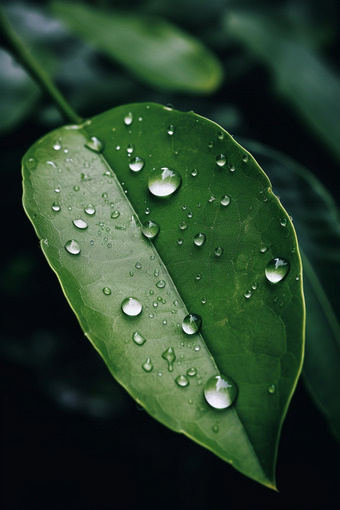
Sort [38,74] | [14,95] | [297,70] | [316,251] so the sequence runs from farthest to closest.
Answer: [297,70] → [14,95] → [316,251] → [38,74]

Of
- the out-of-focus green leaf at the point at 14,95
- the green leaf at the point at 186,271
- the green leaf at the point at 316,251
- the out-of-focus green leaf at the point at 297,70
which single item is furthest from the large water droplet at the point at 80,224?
the out-of-focus green leaf at the point at 297,70

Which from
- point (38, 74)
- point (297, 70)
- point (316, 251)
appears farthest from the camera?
point (297, 70)

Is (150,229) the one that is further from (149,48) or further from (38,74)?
(149,48)

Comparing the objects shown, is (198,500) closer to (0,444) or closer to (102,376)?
(102,376)

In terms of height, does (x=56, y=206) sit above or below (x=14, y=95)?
above

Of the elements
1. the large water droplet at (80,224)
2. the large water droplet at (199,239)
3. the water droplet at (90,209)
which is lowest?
the large water droplet at (80,224)

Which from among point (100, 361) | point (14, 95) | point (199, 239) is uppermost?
point (199, 239)

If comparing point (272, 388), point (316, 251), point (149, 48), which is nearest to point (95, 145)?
point (272, 388)

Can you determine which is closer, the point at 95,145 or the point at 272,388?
the point at 272,388

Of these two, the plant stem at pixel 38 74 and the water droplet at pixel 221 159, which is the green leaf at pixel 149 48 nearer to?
the plant stem at pixel 38 74
